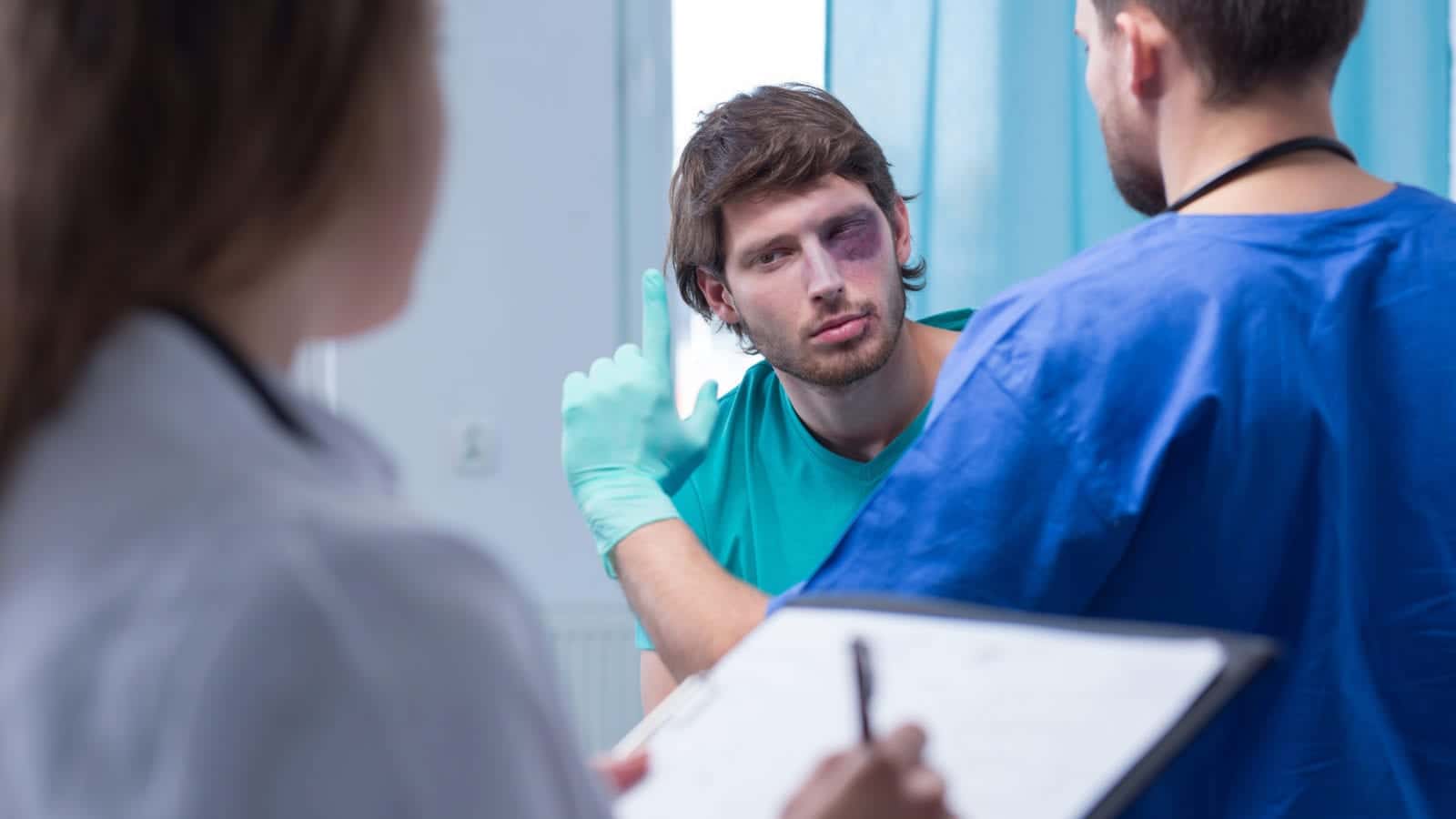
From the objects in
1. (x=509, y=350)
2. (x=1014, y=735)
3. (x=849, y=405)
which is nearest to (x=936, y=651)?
(x=1014, y=735)

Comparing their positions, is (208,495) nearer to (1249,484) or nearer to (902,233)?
(1249,484)

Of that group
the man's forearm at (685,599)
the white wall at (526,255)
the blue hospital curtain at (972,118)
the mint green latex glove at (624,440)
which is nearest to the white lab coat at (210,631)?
the man's forearm at (685,599)

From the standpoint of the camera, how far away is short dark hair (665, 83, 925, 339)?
4.82 feet

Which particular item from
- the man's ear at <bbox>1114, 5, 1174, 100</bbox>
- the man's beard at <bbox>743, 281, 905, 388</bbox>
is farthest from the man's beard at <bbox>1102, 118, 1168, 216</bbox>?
the man's beard at <bbox>743, 281, 905, 388</bbox>

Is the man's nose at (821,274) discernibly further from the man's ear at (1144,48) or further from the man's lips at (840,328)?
the man's ear at (1144,48)

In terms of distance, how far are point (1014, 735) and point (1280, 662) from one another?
0.92ft

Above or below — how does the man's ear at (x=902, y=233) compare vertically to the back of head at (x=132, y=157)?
below

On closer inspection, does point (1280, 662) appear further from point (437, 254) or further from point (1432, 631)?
point (437, 254)

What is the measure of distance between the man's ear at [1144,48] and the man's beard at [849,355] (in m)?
0.60

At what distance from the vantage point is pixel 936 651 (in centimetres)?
55

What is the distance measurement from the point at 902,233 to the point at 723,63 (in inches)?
32.7

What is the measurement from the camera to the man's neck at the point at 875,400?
1.48 meters

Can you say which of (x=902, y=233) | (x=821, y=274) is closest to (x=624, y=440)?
(x=821, y=274)

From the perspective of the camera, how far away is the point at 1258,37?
799 millimetres
